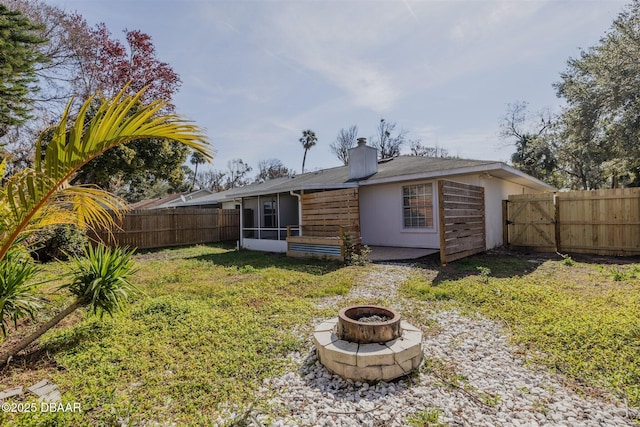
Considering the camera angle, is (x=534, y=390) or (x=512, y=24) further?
(x=512, y=24)

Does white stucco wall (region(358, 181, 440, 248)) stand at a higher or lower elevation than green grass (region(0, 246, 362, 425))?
higher

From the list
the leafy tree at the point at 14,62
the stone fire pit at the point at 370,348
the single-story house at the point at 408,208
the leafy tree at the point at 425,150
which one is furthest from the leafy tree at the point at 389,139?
the stone fire pit at the point at 370,348

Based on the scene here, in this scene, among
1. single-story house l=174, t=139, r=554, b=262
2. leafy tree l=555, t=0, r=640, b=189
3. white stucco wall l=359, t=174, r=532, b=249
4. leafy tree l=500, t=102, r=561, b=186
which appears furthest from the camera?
leafy tree l=500, t=102, r=561, b=186

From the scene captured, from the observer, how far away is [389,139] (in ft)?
108

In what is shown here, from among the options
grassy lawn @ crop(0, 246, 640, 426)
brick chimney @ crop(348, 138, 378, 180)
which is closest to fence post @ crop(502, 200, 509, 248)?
grassy lawn @ crop(0, 246, 640, 426)

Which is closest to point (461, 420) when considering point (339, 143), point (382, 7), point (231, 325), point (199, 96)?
point (231, 325)

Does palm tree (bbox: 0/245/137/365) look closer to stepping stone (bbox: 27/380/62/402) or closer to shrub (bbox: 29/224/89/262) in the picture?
stepping stone (bbox: 27/380/62/402)

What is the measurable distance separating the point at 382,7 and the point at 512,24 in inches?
124

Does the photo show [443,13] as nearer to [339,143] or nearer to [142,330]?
[142,330]

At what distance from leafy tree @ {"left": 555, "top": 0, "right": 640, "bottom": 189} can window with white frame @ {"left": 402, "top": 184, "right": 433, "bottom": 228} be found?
8028mm

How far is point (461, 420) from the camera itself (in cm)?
218

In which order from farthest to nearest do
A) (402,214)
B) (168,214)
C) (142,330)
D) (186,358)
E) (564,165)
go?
(564,165)
(168,214)
(402,214)
(142,330)
(186,358)

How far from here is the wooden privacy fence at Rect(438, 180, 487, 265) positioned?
7383 mm

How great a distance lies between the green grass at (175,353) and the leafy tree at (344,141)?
29.3 metres
